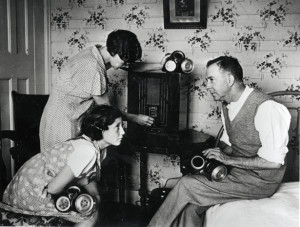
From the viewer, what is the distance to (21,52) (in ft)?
9.91

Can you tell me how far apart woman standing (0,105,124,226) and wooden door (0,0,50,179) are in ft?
4.17

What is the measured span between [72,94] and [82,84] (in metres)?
0.11

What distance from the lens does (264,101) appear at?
184 centimetres

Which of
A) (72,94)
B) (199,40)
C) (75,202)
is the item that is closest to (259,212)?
(75,202)

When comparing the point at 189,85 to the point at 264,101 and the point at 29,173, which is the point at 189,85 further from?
the point at 29,173

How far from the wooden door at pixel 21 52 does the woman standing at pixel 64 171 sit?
127 centimetres

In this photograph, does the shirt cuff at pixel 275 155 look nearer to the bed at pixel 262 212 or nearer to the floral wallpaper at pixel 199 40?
the bed at pixel 262 212

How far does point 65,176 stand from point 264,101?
41.5 inches

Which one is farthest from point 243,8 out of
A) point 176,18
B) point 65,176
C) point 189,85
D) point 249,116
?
point 65,176

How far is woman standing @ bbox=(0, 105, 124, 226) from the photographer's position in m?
1.64

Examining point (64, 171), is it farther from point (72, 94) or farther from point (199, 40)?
point (199, 40)

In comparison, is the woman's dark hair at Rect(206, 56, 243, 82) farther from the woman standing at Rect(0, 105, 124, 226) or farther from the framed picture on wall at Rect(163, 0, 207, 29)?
the framed picture on wall at Rect(163, 0, 207, 29)

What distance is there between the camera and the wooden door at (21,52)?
2.80 m

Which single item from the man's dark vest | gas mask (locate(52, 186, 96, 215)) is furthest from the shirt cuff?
gas mask (locate(52, 186, 96, 215))
